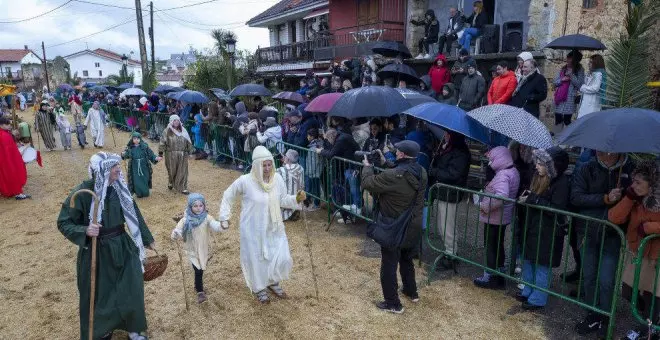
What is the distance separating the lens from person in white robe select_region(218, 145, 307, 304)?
4648mm

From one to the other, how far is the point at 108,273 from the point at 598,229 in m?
4.28

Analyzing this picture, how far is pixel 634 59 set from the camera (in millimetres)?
5316

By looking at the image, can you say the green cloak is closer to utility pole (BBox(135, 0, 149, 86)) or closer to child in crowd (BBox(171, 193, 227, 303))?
child in crowd (BBox(171, 193, 227, 303))

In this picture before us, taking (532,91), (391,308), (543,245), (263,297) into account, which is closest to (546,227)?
(543,245)

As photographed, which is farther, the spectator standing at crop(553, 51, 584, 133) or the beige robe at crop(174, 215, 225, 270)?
the spectator standing at crop(553, 51, 584, 133)

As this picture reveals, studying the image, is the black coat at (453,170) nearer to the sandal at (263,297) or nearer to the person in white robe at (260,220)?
the person in white robe at (260,220)

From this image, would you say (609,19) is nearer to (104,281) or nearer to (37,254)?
(104,281)

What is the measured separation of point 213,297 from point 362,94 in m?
3.45

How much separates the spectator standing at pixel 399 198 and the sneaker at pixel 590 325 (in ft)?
5.34

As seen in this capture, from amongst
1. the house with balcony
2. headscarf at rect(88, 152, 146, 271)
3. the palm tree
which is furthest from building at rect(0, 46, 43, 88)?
the palm tree

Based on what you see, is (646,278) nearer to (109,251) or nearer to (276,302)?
(276,302)

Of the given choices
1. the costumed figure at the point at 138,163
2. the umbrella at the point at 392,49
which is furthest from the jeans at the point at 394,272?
the umbrella at the point at 392,49

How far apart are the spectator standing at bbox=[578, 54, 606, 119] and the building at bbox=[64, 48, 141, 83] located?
68.7 m

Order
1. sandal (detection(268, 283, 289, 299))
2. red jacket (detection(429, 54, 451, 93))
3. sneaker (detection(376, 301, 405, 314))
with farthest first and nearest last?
1. red jacket (detection(429, 54, 451, 93))
2. sandal (detection(268, 283, 289, 299))
3. sneaker (detection(376, 301, 405, 314))
